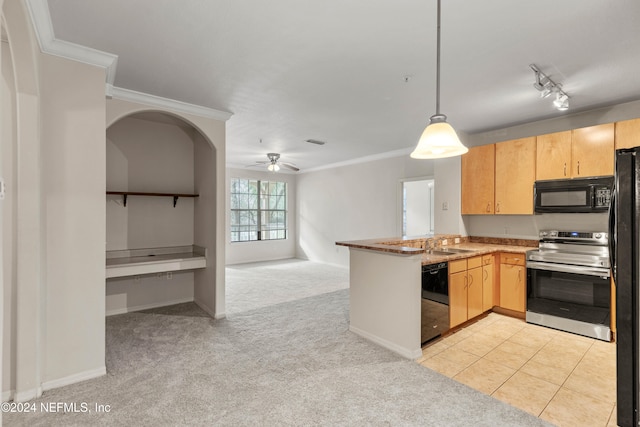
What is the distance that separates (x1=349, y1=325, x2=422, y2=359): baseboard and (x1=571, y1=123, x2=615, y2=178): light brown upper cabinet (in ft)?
9.36

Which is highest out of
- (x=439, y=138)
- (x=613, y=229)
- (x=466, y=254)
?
(x=439, y=138)

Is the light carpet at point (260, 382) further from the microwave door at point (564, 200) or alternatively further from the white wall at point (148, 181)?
the microwave door at point (564, 200)

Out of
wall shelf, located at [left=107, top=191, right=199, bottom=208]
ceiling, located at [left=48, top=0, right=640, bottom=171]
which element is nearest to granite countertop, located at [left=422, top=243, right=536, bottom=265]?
ceiling, located at [left=48, top=0, right=640, bottom=171]

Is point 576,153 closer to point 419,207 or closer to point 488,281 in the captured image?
point 488,281

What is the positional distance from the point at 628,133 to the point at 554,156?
686 millimetres

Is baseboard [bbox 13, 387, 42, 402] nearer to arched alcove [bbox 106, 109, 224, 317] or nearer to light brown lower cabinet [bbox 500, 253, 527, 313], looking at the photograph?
arched alcove [bbox 106, 109, 224, 317]

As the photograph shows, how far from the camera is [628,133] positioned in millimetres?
3432

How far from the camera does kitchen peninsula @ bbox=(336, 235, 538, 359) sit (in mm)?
3027

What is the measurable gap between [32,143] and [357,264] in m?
2.99

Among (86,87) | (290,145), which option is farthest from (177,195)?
(290,145)

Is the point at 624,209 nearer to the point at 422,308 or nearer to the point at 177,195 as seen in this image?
the point at 422,308

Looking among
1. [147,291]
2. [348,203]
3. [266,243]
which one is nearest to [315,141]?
[348,203]

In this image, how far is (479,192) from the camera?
15.5ft

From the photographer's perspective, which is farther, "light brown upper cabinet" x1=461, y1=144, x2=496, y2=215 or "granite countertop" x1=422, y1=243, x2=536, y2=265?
"light brown upper cabinet" x1=461, y1=144, x2=496, y2=215
